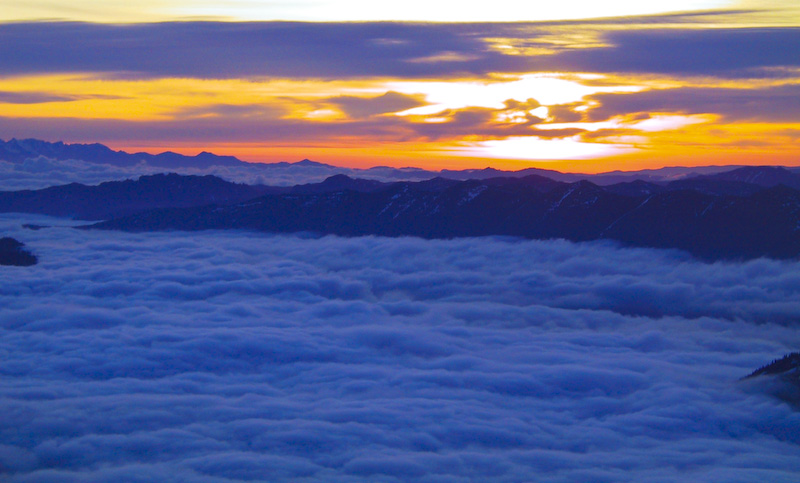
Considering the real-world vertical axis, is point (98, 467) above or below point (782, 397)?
below

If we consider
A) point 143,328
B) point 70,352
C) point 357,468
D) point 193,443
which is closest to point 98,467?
point 193,443

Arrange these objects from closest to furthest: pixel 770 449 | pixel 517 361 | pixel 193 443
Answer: pixel 193 443
pixel 770 449
pixel 517 361

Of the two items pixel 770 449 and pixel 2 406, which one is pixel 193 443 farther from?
pixel 770 449

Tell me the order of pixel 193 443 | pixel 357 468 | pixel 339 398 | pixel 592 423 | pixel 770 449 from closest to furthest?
pixel 357 468, pixel 193 443, pixel 770 449, pixel 592 423, pixel 339 398

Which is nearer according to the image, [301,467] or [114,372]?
[301,467]

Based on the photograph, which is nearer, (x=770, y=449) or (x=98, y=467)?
(x=98, y=467)

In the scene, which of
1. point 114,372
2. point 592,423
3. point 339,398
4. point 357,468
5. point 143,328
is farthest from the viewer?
point 143,328

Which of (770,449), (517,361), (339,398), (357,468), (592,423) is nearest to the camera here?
(357,468)

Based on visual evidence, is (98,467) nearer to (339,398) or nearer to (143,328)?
(339,398)

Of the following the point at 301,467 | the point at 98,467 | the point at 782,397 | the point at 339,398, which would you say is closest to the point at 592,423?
the point at 782,397
